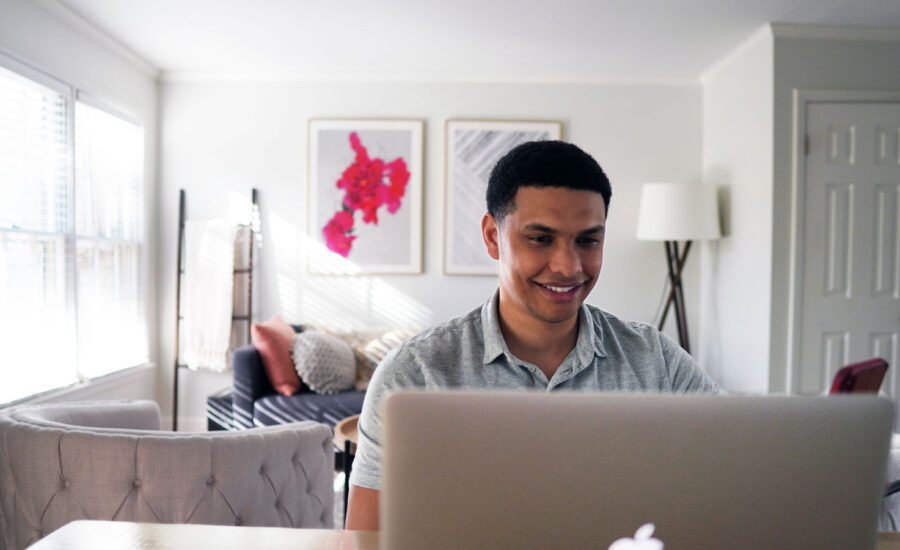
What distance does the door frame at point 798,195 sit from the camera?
3.71 metres

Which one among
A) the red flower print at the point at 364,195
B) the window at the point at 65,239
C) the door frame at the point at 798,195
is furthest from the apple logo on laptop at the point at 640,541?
the red flower print at the point at 364,195

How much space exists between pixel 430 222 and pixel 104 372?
2288 mm

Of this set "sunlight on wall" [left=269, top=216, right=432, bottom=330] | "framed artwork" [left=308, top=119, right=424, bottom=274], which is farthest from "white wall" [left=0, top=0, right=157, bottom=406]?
"framed artwork" [left=308, top=119, right=424, bottom=274]

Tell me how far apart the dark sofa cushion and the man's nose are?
268 centimetres

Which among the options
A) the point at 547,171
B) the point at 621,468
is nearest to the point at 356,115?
the point at 547,171

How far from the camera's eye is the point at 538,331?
1.19 meters

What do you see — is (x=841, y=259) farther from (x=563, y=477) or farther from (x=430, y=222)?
(x=563, y=477)

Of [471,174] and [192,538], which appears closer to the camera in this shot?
[192,538]

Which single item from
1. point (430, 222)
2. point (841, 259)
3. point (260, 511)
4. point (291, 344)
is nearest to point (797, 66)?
point (841, 259)

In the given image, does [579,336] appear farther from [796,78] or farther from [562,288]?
[796,78]

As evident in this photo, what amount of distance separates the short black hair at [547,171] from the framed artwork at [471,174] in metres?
3.42

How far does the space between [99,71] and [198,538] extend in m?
3.82

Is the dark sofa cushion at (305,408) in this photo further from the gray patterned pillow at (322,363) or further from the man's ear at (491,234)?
the man's ear at (491,234)

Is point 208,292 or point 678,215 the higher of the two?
point 678,215
